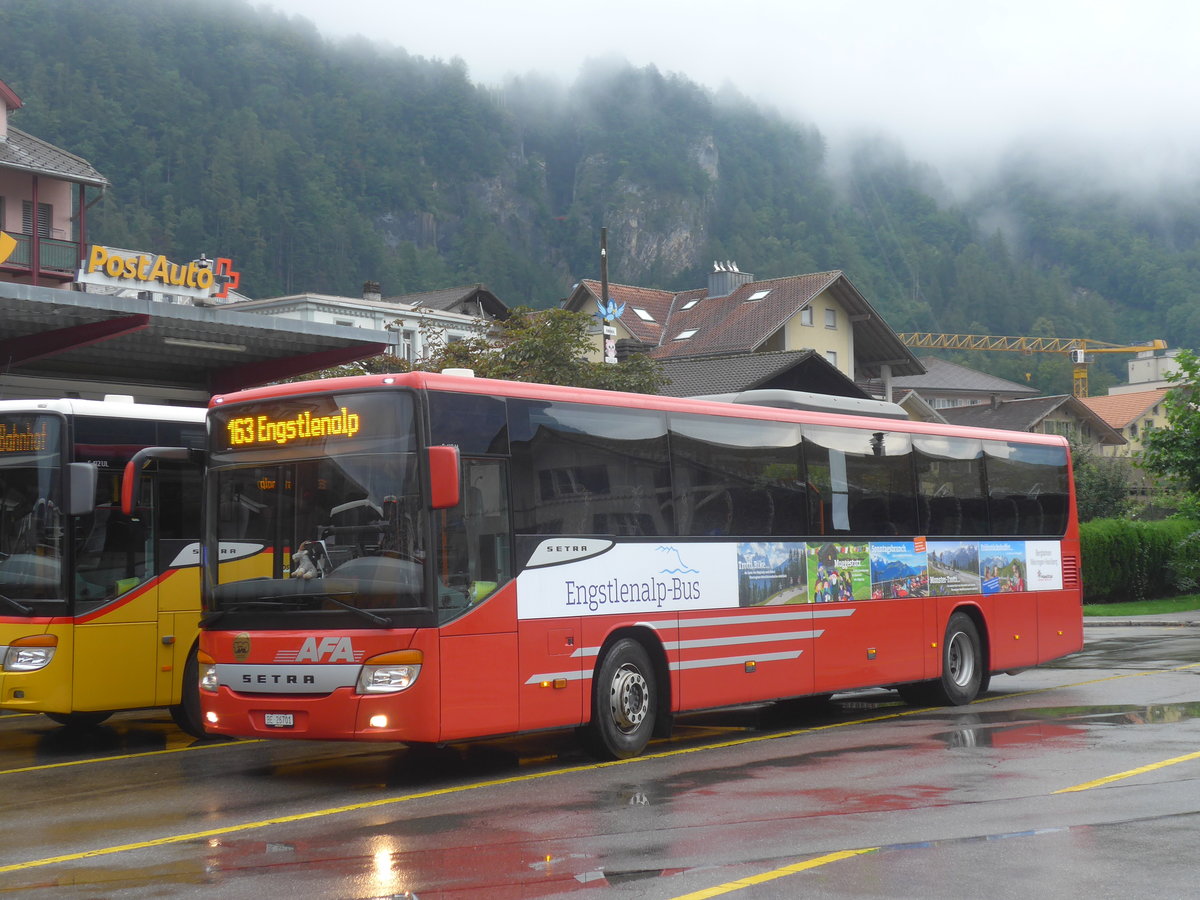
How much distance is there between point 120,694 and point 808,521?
21.5 feet

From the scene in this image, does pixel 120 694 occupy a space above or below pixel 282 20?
below

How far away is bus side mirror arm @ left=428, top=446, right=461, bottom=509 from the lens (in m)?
10.5

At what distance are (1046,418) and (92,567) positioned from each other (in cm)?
8216

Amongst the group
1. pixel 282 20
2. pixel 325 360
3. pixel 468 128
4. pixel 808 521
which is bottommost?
pixel 808 521

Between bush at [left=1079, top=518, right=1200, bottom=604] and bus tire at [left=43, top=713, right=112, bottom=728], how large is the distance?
28177 mm

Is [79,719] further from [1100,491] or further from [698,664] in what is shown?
[1100,491]

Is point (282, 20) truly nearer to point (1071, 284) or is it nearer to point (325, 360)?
point (1071, 284)

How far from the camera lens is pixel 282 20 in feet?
598

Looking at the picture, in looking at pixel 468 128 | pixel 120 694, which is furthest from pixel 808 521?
pixel 468 128

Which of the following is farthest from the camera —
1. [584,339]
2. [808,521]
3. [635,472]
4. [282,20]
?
[282,20]

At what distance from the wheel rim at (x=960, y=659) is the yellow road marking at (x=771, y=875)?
8881 millimetres

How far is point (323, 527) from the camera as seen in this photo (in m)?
11.1

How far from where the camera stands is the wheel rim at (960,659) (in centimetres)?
1692

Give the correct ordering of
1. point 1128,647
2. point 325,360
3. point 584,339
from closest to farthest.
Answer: point 325,360, point 1128,647, point 584,339
